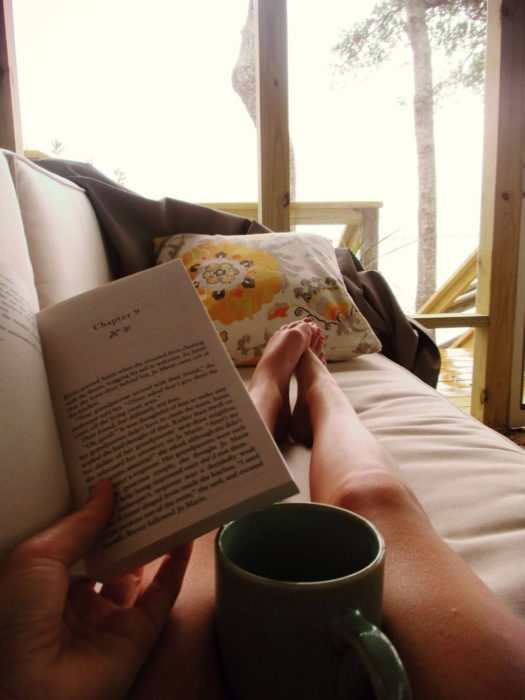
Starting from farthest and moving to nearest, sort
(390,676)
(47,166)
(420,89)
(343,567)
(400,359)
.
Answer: (420,89) < (400,359) < (47,166) < (343,567) < (390,676)

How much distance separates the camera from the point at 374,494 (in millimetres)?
433

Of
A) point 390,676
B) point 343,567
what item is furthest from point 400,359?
point 390,676

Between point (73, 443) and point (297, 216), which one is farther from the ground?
point (297, 216)

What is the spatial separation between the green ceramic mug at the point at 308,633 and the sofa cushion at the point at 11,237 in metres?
0.32

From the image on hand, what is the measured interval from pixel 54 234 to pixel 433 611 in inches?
33.7

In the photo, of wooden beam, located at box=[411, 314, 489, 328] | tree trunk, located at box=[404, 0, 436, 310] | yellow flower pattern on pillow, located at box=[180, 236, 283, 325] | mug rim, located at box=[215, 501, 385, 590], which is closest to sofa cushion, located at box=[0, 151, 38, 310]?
mug rim, located at box=[215, 501, 385, 590]

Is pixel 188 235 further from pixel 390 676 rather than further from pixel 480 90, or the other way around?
pixel 480 90

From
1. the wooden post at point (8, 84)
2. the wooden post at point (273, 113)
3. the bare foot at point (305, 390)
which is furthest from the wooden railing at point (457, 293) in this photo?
the wooden post at point (8, 84)

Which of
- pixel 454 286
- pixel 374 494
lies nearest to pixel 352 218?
pixel 454 286

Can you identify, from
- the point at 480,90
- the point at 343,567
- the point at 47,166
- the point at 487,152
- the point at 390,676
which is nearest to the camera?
the point at 390,676

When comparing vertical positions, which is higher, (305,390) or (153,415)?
(153,415)

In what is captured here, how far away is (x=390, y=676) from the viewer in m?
0.22

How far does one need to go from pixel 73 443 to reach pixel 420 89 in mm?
3146

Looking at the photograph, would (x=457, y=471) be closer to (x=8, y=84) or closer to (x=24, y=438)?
(x=24, y=438)
